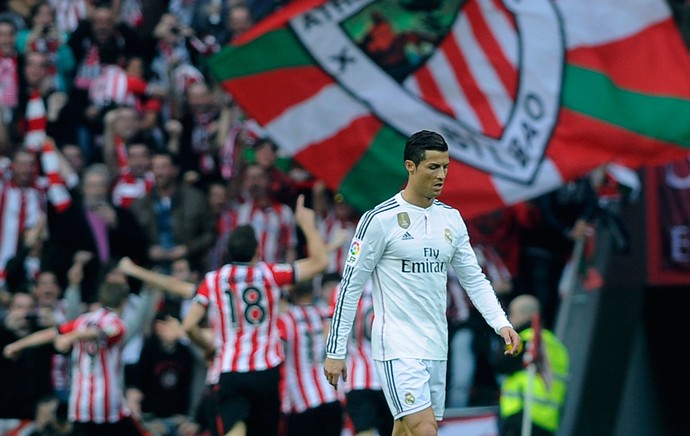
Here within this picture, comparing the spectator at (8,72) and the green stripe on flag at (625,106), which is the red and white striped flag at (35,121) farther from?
the green stripe on flag at (625,106)

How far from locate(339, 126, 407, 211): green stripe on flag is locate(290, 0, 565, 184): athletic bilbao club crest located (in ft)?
0.53

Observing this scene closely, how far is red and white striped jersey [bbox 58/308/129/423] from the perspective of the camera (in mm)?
12312

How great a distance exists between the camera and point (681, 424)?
15250mm

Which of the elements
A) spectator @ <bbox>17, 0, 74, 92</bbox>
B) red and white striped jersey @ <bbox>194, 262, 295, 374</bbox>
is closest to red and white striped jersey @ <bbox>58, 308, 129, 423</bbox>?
red and white striped jersey @ <bbox>194, 262, 295, 374</bbox>

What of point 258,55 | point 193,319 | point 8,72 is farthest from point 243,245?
point 8,72

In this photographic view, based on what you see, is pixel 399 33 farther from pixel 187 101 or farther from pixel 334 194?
pixel 187 101

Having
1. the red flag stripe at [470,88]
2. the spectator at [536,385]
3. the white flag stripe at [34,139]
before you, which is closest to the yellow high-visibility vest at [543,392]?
the spectator at [536,385]

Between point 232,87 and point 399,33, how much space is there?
5.23 ft

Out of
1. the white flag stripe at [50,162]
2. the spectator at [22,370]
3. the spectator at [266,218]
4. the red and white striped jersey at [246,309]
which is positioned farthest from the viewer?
the spectator at [266,218]

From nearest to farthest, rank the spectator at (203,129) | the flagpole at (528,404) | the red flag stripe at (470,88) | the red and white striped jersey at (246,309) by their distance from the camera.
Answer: the red and white striped jersey at (246,309) < the flagpole at (528,404) < the red flag stripe at (470,88) < the spectator at (203,129)

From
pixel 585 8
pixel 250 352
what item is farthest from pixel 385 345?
pixel 585 8

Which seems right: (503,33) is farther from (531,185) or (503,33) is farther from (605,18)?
(531,185)

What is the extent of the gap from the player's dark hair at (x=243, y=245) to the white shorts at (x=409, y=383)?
8.87ft

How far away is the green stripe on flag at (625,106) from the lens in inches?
522
